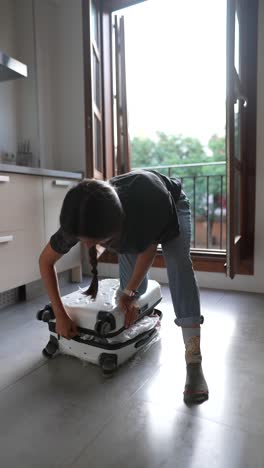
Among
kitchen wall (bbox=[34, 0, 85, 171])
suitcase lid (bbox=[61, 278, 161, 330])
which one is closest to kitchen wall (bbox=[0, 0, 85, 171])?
kitchen wall (bbox=[34, 0, 85, 171])

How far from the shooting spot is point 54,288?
1047mm

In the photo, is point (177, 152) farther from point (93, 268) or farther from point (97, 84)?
point (93, 268)

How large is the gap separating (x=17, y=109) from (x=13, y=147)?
10.8 inches

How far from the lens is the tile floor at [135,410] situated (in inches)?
29.5

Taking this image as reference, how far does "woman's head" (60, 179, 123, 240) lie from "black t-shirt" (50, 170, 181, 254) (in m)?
0.12

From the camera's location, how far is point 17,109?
90.7 inches

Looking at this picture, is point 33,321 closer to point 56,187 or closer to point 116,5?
point 56,187

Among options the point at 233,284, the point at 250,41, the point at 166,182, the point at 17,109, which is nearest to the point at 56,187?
the point at 17,109

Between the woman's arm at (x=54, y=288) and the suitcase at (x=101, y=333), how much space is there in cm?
5

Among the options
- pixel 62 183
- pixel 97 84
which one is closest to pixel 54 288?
pixel 62 183

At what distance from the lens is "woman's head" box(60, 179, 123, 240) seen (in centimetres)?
73

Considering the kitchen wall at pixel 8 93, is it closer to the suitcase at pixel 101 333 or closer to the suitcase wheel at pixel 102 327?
the suitcase at pixel 101 333

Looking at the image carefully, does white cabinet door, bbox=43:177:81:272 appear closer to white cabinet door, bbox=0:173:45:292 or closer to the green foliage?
white cabinet door, bbox=0:173:45:292

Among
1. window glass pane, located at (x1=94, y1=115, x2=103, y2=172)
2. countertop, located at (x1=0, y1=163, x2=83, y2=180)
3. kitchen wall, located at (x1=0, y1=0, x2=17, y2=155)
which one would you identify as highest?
kitchen wall, located at (x1=0, y1=0, x2=17, y2=155)
